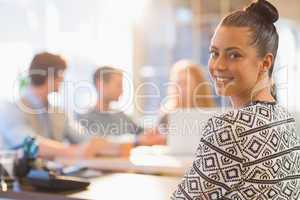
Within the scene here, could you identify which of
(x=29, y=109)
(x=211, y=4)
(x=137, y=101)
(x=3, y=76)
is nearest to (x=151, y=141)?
(x=137, y=101)

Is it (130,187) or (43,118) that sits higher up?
(43,118)

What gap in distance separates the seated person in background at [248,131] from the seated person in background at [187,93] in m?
0.76

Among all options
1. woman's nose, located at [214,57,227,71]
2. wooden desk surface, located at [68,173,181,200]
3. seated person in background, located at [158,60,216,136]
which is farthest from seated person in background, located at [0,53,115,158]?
woman's nose, located at [214,57,227,71]

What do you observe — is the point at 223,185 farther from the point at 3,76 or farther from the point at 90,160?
the point at 3,76

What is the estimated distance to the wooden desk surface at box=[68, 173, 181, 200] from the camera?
1.23 meters

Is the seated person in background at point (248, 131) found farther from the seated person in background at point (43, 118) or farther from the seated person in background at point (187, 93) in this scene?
the seated person in background at point (43, 118)

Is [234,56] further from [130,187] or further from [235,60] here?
[130,187]

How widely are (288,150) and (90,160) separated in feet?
3.99

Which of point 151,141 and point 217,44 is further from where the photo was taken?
Answer: point 151,141

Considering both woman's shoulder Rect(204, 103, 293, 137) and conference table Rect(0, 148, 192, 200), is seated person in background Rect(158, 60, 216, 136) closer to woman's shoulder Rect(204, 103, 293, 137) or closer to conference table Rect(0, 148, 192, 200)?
conference table Rect(0, 148, 192, 200)

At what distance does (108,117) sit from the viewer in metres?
2.49

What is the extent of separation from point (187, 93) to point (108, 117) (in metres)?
0.47

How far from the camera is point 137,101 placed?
8.21ft

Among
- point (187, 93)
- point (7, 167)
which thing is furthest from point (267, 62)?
point (187, 93)
